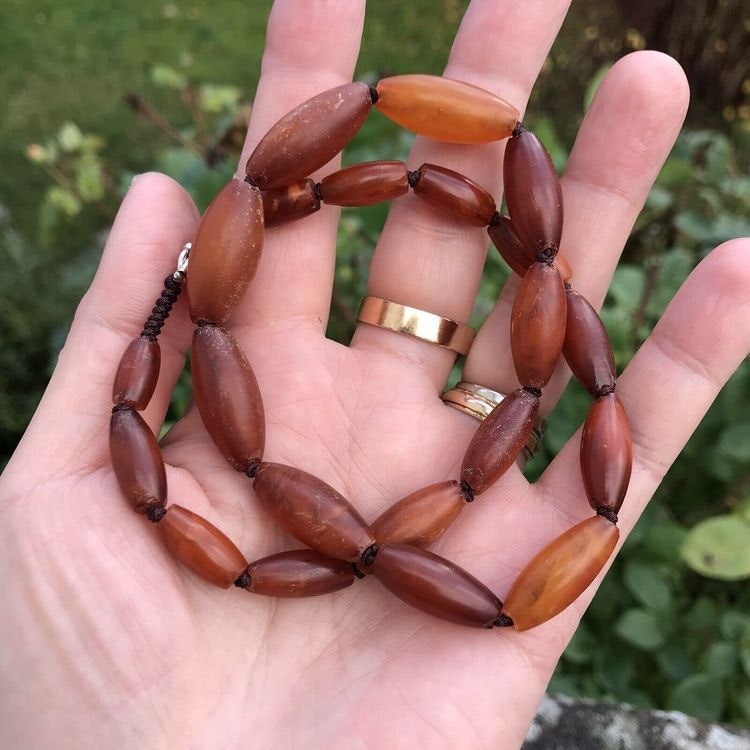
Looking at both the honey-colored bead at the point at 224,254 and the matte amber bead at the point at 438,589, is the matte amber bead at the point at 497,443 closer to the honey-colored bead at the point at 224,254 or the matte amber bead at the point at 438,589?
the matte amber bead at the point at 438,589

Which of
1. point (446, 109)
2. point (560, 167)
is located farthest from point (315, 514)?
point (560, 167)

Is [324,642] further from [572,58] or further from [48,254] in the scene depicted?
[572,58]

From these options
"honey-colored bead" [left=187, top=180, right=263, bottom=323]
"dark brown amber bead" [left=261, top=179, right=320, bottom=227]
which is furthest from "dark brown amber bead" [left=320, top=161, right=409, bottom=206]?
"honey-colored bead" [left=187, top=180, right=263, bottom=323]

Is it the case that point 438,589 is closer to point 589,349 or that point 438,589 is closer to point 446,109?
point 589,349

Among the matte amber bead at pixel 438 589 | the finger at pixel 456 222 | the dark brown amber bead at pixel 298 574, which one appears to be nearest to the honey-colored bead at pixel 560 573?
the matte amber bead at pixel 438 589

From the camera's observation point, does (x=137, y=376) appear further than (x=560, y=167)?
No

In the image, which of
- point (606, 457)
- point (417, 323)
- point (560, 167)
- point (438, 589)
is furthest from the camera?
point (560, 167)

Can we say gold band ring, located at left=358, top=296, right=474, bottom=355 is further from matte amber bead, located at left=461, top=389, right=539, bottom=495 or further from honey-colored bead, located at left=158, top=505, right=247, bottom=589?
honey-colored bead, located at left=158, top=505, right=247, bottom=589

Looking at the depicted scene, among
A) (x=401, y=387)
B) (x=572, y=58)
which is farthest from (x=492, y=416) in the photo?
(x=572, y=58)
